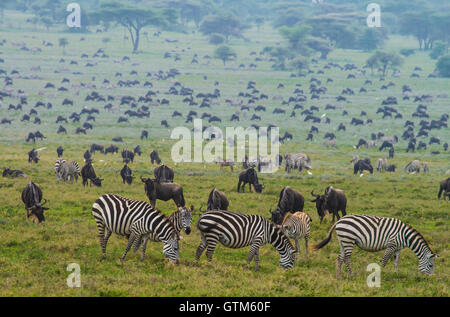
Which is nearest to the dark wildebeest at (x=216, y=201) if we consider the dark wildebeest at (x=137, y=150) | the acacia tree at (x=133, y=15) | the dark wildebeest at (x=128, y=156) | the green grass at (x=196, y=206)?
the green grass at (x=196, y=206)

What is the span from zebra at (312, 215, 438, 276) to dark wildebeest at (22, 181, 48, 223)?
9.38m

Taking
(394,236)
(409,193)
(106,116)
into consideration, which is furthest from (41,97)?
(394,236)

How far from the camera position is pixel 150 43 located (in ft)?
416

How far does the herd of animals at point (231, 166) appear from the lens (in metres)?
14.3

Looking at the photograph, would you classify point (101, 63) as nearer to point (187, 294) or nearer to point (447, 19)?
point (447, 19)

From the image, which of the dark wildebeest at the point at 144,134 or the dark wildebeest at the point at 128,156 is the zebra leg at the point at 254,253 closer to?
the dark wildebeest at the point at 128,156

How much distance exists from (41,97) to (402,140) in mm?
41766

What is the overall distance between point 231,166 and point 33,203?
17.8 meters

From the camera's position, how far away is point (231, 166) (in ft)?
117

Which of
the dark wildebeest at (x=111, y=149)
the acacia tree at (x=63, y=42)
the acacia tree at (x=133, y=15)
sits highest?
the acacia tree at (x=133, y=15)

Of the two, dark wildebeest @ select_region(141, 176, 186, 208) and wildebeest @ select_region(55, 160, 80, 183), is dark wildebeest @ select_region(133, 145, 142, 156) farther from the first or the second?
dark wildebeest @ select_region(141, 176, 186, 208)

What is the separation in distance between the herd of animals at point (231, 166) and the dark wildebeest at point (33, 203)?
3 centimetres

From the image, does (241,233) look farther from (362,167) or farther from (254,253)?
Result: (362,167)

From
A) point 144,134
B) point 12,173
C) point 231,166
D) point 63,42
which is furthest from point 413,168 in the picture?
point 63,42
